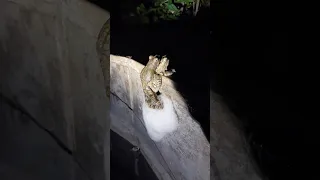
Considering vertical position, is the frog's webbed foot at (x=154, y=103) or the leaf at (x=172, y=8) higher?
the leaf at (x=172, y=8)

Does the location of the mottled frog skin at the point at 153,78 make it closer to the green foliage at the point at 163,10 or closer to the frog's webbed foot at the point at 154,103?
the frog's webbed foot at the point at 154,103

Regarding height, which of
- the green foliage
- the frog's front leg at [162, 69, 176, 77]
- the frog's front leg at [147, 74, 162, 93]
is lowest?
the frog's front leg at [147, 74, 162, 93]

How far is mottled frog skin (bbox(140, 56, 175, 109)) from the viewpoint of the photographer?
126cm

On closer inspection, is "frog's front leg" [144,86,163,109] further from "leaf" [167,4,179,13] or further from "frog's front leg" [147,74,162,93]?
"leaf" [167,4,179,13]

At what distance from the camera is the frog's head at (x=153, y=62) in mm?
1277

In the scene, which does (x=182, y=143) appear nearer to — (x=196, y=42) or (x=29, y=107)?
(x=196, y=42)

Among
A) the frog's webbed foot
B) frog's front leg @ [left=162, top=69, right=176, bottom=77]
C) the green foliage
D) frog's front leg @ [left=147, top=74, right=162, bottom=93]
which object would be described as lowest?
the frog's webbed foot

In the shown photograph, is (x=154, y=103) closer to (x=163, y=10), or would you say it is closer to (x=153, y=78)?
(x=153, y=78)

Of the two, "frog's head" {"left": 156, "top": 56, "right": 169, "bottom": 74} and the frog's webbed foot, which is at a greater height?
"frog's head" {"left": 156, "top": 56, "right": 169, "bottom": 74}

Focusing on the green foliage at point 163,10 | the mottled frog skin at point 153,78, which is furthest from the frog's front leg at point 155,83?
the green foliage at point 163,10

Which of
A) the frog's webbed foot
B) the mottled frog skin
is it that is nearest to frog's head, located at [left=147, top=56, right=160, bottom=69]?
the mottled frog skin

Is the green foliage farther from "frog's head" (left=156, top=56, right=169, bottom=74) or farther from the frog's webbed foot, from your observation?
the frog's webbed foot

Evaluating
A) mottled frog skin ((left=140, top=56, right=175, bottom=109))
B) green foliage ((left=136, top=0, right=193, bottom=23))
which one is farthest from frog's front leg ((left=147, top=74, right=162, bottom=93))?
green foliage ((left=136, top=0, right=193, bottom=23))

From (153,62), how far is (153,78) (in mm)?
51
